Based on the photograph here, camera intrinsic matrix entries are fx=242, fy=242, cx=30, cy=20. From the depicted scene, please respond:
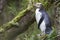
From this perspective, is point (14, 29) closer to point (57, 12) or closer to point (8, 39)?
point (8, 39)

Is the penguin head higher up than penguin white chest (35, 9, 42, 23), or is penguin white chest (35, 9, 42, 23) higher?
the penguin head

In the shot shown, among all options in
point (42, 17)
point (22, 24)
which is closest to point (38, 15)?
point (42, 17)

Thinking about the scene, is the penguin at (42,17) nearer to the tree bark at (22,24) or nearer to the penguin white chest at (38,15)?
the penguin white chest at (38,15)

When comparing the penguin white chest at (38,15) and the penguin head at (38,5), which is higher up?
the penguin head at (38,5)

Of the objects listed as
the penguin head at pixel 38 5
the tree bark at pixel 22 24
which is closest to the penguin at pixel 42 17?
the penguin head at pixel 38 5

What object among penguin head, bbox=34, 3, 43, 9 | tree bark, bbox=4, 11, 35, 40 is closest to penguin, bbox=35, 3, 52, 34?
penguin head, bbox=34, 3, 43, 9

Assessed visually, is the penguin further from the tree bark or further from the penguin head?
the tree bark

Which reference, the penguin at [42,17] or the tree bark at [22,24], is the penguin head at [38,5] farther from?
the tree bark at [22,24]

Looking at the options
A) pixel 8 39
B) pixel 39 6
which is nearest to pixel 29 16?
pixel 39 6

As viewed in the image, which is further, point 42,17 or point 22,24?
point 42,17

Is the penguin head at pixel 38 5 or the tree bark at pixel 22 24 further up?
the penguin head at pixel 38 5

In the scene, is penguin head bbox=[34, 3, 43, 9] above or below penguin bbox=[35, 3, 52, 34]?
above

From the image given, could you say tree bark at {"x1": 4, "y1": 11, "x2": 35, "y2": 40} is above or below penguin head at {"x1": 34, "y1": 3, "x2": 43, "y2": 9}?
below

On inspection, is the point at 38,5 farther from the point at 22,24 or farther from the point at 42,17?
the point at 22,24
